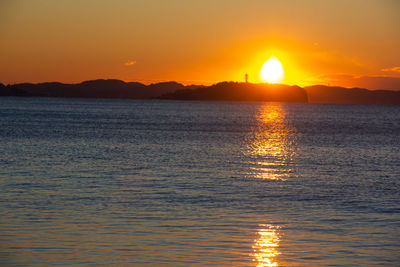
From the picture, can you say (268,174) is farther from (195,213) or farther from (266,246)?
(266,246)

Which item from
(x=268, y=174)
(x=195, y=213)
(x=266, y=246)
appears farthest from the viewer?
(x=268, y=174)

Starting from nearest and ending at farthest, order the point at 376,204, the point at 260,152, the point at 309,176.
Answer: the point at 376,204 → the point at 309,176 → the point at 260,152

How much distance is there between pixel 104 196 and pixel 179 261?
8.49 metres

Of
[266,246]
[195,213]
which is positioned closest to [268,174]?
[195,213]

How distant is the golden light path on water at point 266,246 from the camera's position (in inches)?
466

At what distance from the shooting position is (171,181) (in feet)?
77.6

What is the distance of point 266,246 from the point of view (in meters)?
13.1

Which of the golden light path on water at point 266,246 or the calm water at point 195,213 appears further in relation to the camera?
the calm water at point 195,213

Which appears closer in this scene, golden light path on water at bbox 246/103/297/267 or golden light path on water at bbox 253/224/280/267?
golden light path on water at bbox 253/224/280/267

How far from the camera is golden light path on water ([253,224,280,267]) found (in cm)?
1183

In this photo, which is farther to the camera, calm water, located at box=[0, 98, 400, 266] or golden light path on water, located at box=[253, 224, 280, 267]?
calm water, located at box=[0, 98, 400, 266]

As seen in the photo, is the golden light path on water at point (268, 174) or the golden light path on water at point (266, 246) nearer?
the golden light path on water at point (266, 246)

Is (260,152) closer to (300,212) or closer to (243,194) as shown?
(243,194)

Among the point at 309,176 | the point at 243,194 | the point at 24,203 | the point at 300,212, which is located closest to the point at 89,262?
the point at 24,203
